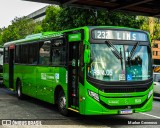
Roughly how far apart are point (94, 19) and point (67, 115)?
21082 millimetres

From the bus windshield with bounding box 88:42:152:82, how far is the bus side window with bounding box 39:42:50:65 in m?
3.48

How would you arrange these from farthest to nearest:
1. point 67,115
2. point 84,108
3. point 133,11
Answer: point 133,11 → point 67,115 → point 84,108

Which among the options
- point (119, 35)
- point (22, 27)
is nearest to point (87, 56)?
point (119, 35)

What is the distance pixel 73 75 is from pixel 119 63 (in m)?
1.67

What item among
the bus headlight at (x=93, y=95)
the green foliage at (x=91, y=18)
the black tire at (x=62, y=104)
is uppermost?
the green foliage at (x=91, y=18)

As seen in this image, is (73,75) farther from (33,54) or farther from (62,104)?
(33,54)

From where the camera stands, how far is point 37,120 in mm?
11180

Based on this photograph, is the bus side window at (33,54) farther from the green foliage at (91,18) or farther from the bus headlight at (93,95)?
the green foliage at (91,18)

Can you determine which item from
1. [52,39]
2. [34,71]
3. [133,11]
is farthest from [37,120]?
[133,11]

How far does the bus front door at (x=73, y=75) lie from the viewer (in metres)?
11.3

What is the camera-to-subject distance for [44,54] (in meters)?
14.2

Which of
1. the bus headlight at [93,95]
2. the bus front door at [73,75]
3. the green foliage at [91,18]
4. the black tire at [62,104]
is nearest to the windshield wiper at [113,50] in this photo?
the bus front door at [73,75]

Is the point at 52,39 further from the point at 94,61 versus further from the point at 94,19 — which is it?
the point at 94,19

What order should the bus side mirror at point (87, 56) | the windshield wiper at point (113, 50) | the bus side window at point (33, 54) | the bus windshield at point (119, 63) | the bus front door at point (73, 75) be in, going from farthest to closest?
the bus side window at point (33, 54) < the bus front door at point (73, 75) < the windshield wiper at point (113, 50) < the bus windshield at point (119, 63) < the bus side mirror at point (87, 56)
